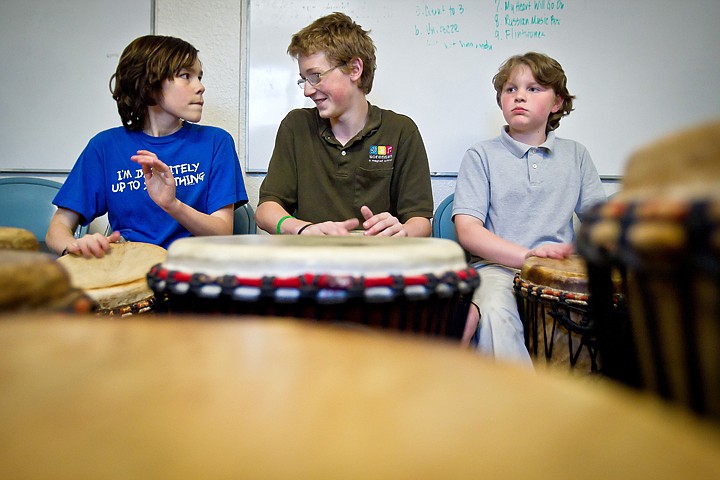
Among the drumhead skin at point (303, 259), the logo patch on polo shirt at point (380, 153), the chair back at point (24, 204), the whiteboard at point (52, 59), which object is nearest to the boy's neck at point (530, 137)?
the logo patch on polo shirt at point (380, 153)

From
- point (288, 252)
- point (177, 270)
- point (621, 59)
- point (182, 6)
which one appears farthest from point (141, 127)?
point (621, 59)

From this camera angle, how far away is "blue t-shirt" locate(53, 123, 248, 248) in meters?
1.64

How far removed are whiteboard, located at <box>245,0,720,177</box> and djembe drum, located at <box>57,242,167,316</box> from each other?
3.90ft

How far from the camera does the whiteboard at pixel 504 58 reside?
2184 millimetres

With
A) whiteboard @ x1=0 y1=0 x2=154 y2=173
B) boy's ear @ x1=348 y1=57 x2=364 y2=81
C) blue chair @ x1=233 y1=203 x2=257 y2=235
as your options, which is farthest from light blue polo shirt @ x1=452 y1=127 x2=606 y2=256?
whiteboard @ x1=0 y1=0 x2=154 y2=173

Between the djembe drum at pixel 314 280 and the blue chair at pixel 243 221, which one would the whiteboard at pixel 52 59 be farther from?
the djembe drum at pixel 314 280

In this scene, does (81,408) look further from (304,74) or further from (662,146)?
(304,74)

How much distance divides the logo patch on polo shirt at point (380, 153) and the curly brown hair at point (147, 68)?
0.68 meters

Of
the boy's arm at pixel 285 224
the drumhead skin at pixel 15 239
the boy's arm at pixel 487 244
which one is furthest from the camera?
the boy's arm at pixel 487 244

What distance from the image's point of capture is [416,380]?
0.28m

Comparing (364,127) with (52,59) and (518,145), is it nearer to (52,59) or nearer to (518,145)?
(518,145)

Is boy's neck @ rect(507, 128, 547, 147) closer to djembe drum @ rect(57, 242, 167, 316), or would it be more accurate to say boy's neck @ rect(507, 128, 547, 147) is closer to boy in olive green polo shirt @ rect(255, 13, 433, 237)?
boy in olive green polo shirt @ rect(255, 13, 433, 237)

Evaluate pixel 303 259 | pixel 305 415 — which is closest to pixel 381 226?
pixel 303 259

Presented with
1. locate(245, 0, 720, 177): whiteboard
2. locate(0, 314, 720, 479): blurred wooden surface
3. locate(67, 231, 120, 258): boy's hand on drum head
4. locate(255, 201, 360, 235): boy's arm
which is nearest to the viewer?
locate(0, 314, 720, 479): blurred wooden surface
